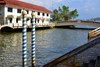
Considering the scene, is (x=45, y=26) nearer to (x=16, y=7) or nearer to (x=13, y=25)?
(x=16, y=7)

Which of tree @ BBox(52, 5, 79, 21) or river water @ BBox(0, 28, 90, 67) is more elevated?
tree @ BBox(52, 5, 79, 21)

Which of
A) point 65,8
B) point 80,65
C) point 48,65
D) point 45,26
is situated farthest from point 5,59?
point 65,8

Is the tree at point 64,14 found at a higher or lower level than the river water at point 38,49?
higher

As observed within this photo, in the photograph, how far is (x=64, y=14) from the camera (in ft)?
231

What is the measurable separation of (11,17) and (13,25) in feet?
12.3

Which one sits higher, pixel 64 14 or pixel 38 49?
pixel 64 14

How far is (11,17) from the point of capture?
105 ft

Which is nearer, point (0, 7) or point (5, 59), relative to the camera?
point (5, 59)

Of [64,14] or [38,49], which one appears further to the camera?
[64,14]

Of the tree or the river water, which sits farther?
the tree

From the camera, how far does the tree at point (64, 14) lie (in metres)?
68.8

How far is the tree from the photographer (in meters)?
68.8

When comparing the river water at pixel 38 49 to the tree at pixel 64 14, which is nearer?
the river water at pixel 38 49

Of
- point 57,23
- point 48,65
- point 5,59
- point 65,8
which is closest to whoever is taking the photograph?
point 48,65
